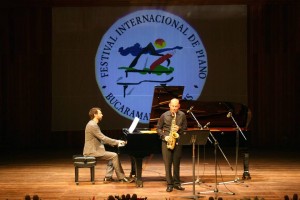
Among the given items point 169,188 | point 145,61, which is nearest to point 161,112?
point 169,188

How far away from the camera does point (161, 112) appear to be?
911 cm

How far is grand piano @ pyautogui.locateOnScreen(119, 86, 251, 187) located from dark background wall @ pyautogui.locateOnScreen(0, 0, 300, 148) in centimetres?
445

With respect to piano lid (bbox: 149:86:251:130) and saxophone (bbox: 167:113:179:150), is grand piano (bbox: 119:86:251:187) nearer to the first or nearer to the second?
piano lid (bbox: 149:86:251:130)

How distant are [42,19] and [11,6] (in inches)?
30.4

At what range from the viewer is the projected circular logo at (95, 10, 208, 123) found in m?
13.2

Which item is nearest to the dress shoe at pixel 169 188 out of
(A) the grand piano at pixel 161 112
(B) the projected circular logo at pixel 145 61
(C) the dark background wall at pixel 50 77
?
(A) the grand piano at pixel 161 112

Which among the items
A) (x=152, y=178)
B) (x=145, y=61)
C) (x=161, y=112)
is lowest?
(x=152, y=178)

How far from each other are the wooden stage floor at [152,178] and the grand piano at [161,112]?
50 centimetres

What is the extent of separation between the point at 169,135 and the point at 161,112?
33.3 inches

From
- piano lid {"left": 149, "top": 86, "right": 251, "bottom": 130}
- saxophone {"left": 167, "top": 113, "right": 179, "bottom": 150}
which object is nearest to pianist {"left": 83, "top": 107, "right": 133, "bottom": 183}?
piano lid {"left": 149, "top": 86, "right": 251, "bottom": 130}

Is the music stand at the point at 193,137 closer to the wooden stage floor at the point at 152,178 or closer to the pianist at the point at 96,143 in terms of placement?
the wooden stage floor at the point at 152,178

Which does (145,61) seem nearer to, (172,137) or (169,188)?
(172,137)

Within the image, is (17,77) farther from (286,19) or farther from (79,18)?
(286,19)

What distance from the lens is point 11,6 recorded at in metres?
13.5
